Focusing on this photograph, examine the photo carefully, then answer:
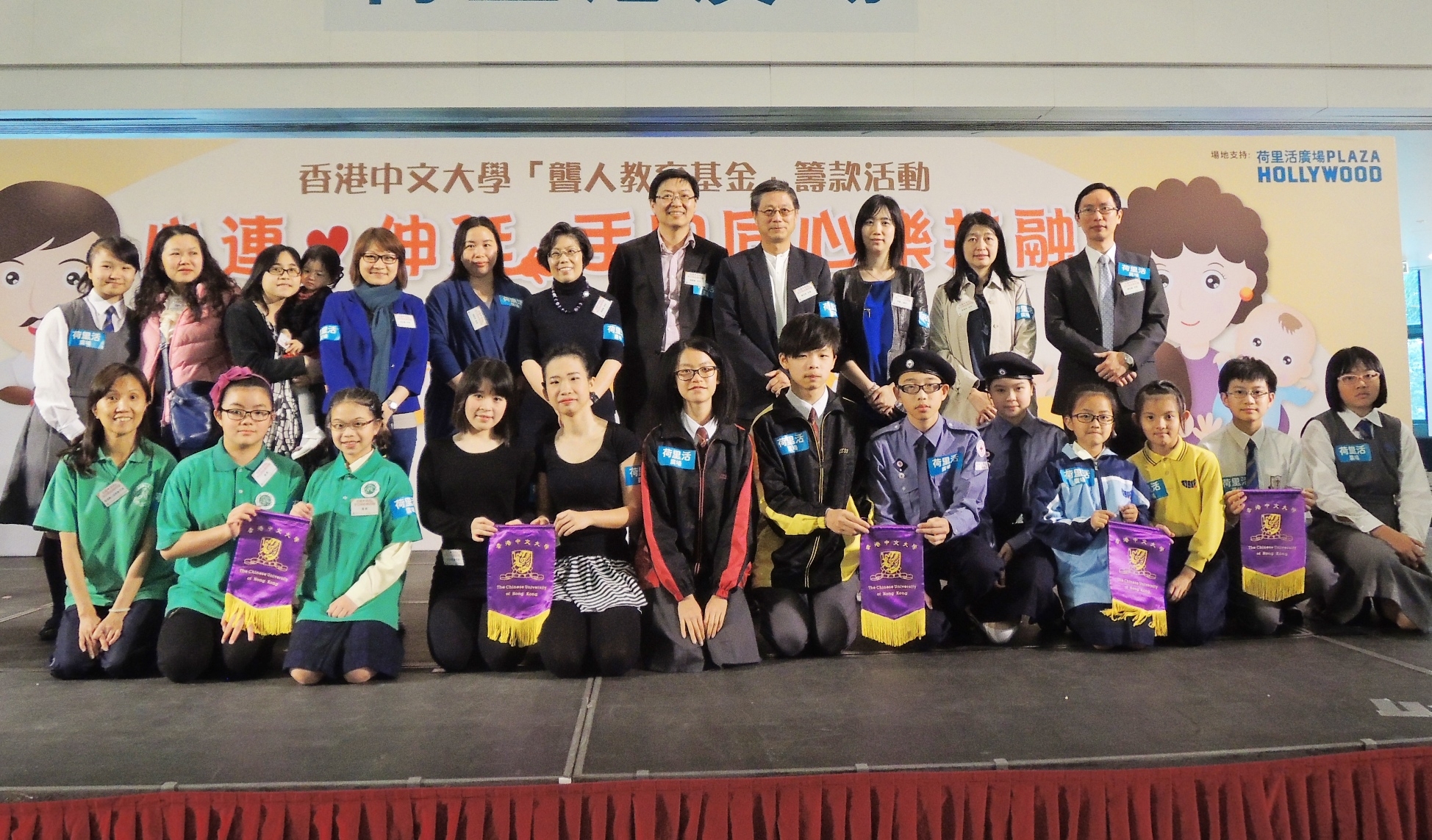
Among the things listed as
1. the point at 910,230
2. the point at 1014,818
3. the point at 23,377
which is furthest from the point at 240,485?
the point at 910,230

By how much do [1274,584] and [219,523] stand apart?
3272 millimetres

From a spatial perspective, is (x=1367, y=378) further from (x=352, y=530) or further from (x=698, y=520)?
(x=352, y=530)

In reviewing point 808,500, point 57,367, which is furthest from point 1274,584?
point 57,367

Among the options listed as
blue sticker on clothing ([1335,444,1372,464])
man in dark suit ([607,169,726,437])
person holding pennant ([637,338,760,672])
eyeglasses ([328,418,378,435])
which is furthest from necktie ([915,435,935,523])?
eyeglasses ([328,418,378,435])

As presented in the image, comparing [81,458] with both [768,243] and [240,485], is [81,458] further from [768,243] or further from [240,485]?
[768,243]

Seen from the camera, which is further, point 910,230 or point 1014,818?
point 910,230

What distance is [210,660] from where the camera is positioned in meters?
2.58

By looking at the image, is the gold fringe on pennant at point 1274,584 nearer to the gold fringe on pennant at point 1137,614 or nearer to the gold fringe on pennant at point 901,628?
the gold fringe on pennant at point 1137,614

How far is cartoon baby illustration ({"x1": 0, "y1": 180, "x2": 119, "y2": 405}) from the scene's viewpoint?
429cm

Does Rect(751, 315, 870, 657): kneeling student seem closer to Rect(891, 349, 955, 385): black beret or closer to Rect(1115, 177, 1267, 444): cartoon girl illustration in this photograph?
Rect(891, 349, 955, 385): black beret

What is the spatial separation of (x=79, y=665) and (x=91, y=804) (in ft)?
3.45

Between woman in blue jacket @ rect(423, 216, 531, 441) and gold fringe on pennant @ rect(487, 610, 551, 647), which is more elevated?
woman in blue jacket @ rect(423, 216, 531, 441)

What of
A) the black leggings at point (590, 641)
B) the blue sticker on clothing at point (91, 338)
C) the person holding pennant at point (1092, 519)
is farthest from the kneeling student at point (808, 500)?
the blue sticker on clothing at point (91, 338)

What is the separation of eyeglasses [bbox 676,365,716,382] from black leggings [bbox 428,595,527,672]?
3.00 feet
